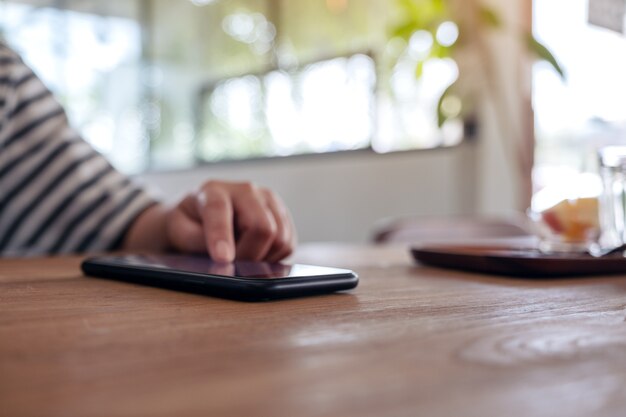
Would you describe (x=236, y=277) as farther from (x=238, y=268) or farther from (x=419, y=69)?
(x=419, y=69)

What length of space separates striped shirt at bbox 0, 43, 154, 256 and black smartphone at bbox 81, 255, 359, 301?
0.48 m

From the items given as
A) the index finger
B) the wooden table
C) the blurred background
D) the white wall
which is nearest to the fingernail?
the index finger

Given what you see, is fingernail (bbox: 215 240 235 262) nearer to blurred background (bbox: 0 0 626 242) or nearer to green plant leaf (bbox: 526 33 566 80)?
blurred background (bbox: 0 0 626 242)

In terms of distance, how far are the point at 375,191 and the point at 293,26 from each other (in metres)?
1.18

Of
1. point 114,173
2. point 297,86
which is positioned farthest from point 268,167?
point 114,173

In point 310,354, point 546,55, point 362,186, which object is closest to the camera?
point 310,354

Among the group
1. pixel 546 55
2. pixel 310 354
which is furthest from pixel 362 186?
pixel 310 354

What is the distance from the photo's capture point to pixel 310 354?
11.4 inches

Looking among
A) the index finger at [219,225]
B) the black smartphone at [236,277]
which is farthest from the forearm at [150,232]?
the black smartphone at [236,277]

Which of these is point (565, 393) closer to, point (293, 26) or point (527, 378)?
point (527, 378)

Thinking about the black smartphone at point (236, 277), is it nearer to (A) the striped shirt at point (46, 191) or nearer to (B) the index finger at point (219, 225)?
(B) the index finger at point (219, 225)

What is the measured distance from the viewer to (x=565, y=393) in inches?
9.4

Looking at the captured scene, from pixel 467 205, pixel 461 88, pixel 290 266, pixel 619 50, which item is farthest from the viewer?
pixel 467 205

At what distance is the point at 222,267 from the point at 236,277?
0.29 ft
